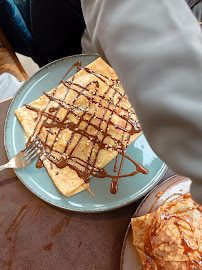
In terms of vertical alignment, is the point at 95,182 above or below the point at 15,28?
below

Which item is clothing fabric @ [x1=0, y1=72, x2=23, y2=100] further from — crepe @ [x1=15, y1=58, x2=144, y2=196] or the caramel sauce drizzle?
the caramel sauce drizzle

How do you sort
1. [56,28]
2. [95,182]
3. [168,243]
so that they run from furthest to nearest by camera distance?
[56,28] → [95,182] → [168,243]

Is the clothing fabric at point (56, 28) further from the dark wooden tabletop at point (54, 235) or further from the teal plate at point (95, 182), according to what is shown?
the dark wooden tabletop at point (54, 235)

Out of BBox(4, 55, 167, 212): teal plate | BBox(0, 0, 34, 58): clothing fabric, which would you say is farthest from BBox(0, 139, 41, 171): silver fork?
BBox(0, 0, 34, 58): clothing fabric

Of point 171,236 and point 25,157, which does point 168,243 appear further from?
point 25,157

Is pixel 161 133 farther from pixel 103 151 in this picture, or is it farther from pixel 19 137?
pixel 19 137

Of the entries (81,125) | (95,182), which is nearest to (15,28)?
(81,125)
